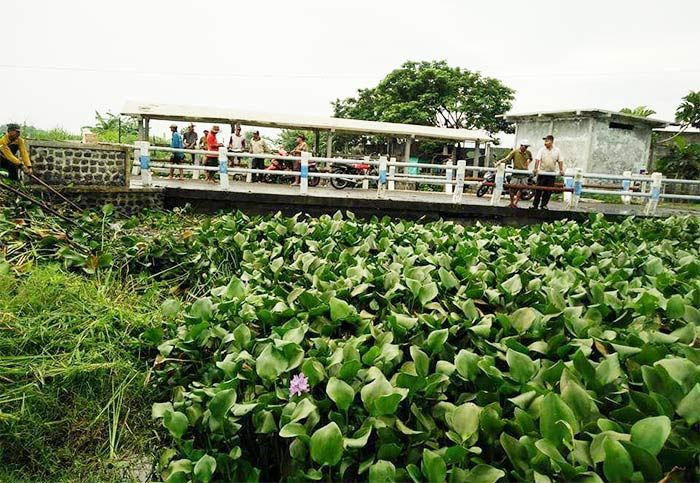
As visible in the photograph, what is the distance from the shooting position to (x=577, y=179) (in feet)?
30.7

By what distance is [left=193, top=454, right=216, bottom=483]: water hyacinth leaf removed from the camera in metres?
1.58

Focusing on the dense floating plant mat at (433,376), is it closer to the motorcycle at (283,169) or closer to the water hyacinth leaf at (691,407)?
the water hyacinth leaf at (691,407)

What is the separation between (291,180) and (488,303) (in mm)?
11997

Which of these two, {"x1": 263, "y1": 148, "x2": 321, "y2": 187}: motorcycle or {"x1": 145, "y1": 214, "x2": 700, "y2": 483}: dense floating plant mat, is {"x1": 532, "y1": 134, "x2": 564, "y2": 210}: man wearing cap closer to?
{"x1": 263, "y1": 148, "x2": 321, "y2": 187}: motorcycle

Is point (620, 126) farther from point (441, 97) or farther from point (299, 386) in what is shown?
point (299, 386)

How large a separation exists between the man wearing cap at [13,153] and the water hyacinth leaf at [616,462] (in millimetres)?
7268

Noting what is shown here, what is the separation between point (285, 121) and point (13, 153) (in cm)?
937

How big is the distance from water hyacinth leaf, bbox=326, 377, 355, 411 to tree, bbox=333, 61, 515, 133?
24511 mm

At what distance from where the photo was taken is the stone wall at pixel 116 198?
294 inches

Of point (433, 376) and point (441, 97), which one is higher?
point (441, 97)

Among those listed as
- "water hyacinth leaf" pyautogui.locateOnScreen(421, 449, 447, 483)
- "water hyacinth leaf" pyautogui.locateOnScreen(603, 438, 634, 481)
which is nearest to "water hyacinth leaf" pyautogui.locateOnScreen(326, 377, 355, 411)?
"water hyacinth leaf" pyautogui.locateOnScreen(421, 449, 447, 483)

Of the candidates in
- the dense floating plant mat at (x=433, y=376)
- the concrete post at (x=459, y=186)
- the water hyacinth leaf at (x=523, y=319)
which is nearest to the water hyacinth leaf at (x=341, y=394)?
the dense floating plant mat at (x=433, y=376)

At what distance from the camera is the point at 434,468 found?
4.54 ft

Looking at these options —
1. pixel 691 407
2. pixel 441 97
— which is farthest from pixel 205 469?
pixel 441 97
